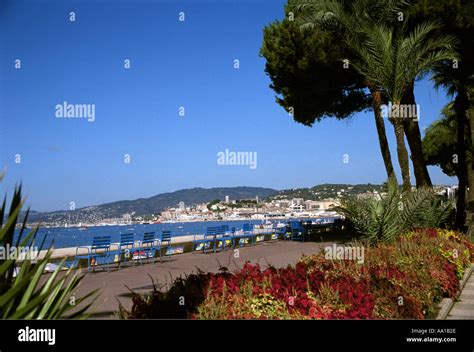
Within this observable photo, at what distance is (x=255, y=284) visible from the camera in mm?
6113

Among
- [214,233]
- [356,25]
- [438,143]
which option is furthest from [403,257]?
[438,143]

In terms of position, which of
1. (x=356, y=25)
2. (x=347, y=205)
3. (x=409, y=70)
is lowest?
(x=347, y=205)

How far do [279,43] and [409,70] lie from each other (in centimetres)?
951

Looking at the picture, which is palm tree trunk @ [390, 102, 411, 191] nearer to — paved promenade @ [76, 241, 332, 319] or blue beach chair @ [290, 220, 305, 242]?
paved promenade @ [76, 241, 332, 319]

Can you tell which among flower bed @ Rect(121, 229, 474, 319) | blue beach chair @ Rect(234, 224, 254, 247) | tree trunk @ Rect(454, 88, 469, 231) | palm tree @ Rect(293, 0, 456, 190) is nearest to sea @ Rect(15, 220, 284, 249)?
blue beach chair @ Rect(234, 224, 254, 247)

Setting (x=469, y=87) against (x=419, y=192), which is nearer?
(x=419, y=192)

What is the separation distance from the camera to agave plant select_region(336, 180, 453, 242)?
11.3 metres

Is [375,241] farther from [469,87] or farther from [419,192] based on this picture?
[469,87]

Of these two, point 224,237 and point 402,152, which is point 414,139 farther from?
point 224,237

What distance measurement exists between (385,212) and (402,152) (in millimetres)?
5865

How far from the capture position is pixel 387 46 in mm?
14242

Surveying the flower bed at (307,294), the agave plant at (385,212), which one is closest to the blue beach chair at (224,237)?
the agave plant at (385,212)

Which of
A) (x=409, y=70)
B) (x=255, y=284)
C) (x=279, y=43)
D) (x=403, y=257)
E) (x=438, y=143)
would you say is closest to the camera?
(x=255, y=284)

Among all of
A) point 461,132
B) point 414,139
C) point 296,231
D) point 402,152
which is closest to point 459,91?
point 461,132
